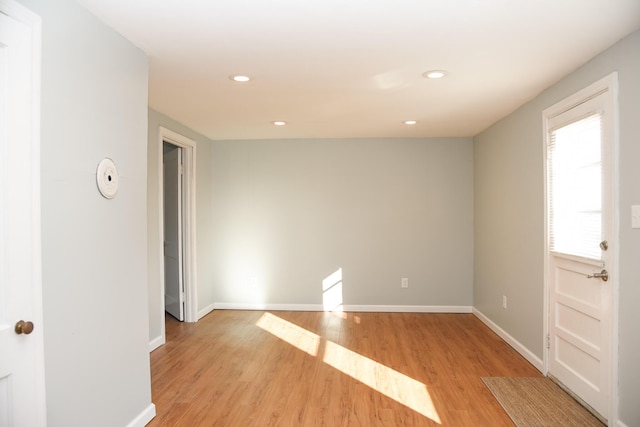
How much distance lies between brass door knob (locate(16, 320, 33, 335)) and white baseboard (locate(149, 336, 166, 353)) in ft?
7.91

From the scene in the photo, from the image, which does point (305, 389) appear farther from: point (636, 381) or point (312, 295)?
point (312, 295)

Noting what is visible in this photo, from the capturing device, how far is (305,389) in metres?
3.08

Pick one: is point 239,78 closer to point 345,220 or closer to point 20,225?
point 20,225

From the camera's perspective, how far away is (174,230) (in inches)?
196

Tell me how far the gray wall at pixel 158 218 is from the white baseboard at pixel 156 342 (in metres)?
0.03

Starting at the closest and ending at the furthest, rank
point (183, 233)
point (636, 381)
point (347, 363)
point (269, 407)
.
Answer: point (636, 381)
point (269, 407)
point (347, 363)
point (183, 233)

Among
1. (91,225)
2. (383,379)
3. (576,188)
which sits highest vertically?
(576,188)

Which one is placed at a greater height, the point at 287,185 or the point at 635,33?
the point at 635,33

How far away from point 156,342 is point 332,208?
267cm

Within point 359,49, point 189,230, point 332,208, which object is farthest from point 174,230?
point 359,49

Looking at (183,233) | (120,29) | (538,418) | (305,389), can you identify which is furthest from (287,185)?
(538,418)

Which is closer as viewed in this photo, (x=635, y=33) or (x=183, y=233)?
(x=635, y=33)

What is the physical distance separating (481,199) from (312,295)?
247 centimetres

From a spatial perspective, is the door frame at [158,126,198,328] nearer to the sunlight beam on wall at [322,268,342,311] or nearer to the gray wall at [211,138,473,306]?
the gray wall at [211,138,473,306]
